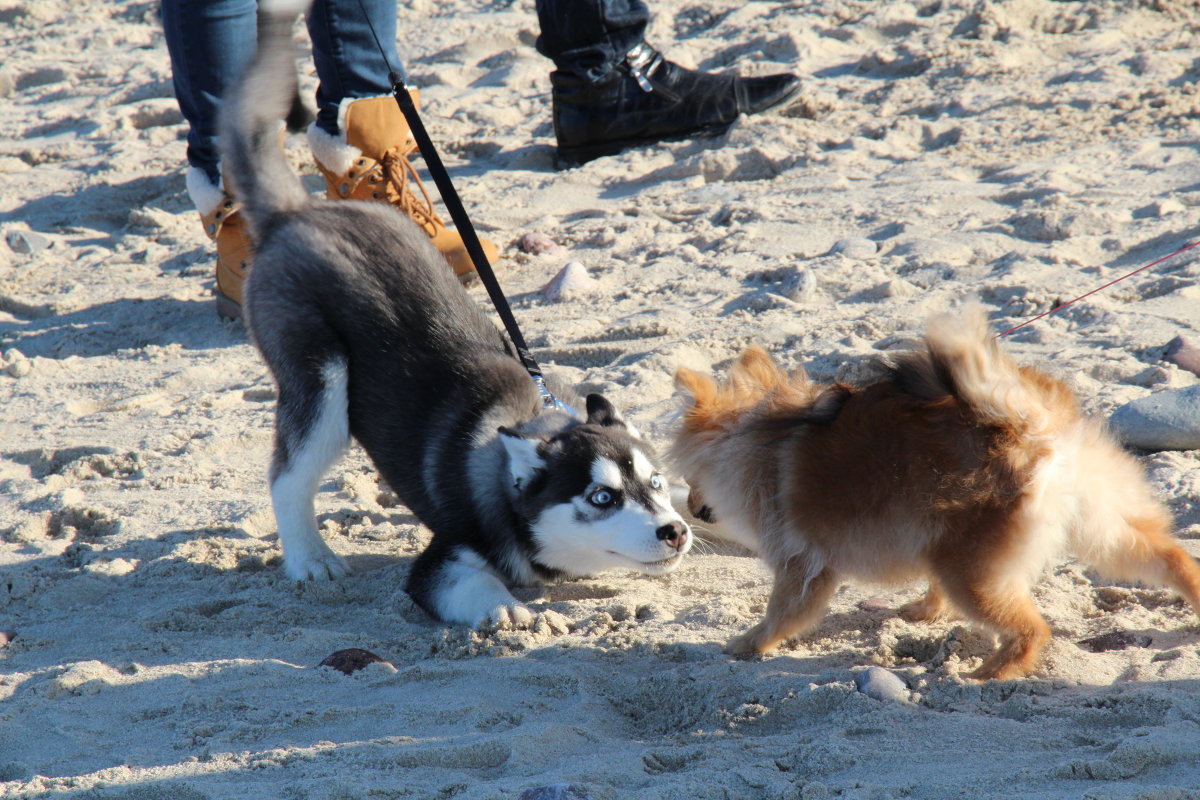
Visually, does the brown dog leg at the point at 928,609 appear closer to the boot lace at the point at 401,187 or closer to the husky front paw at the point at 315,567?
the husky front paw at the point at 315,567

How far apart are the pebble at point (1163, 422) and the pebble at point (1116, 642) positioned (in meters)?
0.96

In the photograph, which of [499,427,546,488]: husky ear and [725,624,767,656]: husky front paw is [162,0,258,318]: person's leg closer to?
[499,427,546,488]: husky ear

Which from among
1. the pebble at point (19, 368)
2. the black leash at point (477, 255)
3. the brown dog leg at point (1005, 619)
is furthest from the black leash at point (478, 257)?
the pebble at point (19, 368)

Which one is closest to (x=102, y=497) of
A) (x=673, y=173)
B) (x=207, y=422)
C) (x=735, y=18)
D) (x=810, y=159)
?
(x=207, y=422)

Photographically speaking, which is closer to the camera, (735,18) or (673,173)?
(673,173)

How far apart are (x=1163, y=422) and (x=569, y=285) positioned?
9.68 feet

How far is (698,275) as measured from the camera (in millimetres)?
5699

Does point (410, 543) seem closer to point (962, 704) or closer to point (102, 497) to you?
point (102, 497)

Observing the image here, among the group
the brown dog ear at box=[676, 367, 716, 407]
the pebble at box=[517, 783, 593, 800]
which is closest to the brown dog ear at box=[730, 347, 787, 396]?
the brown dog ear at box=[676, 367, 716, 407]

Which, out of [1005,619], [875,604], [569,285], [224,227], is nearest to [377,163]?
[224,227]

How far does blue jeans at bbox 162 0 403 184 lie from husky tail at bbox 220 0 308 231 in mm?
661

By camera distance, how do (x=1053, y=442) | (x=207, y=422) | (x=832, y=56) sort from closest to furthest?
(x=1053, y=442) < (x=207, y=422) < (x=832, y=56)

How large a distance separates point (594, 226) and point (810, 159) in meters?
1.39

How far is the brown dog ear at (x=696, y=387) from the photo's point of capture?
3.41 m
